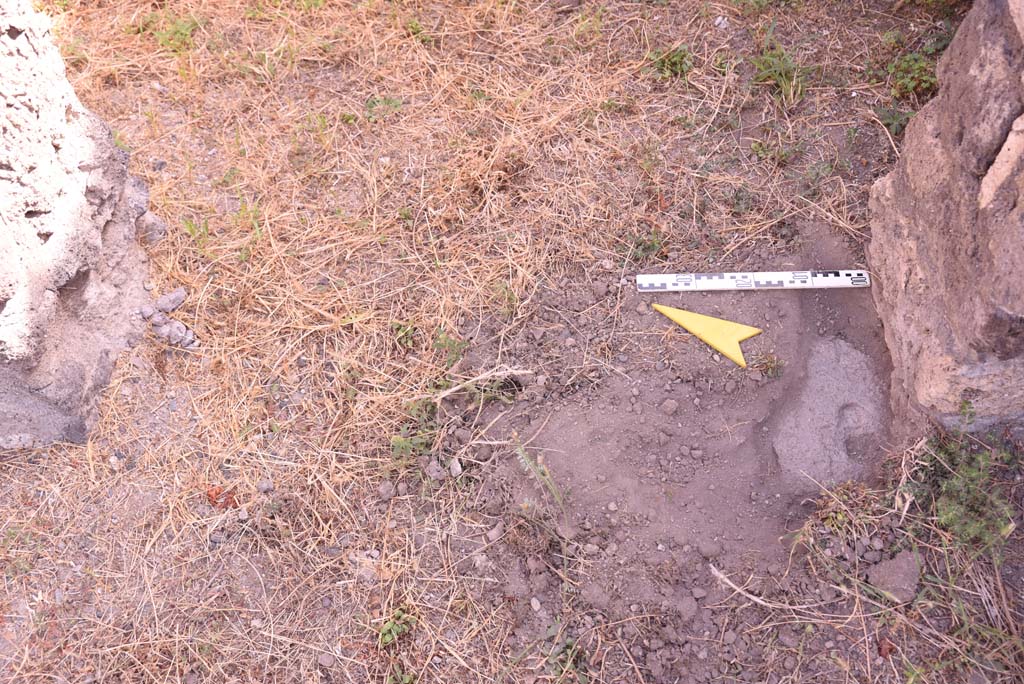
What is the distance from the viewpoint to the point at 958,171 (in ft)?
7.11

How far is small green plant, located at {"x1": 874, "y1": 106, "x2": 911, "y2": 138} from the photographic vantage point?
2.85 m

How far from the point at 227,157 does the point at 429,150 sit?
0.89 m

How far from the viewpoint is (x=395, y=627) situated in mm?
2285

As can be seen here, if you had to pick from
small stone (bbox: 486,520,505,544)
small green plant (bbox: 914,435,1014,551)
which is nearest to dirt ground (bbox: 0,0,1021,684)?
small stone (bbox: 486,520,505,544)

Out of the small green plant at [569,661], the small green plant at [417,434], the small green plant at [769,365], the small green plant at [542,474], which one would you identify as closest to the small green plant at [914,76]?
the small green plant at [769,365]

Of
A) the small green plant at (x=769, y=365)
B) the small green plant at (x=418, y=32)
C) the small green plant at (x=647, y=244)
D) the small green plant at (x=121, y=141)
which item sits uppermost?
the small green plant at (x=418, y=32)

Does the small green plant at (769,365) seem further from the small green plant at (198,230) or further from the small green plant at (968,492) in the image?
the small green plant at (198,230)

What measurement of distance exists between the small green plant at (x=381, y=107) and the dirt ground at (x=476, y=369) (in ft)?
0.05

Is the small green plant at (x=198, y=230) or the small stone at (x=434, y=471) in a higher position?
the small green plant at (x=198, y=230)

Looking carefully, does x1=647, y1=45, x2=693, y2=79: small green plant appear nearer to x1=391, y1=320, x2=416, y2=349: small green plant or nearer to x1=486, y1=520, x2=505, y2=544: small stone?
x1=391, y1=320, x2=416, y2=349: small green plant

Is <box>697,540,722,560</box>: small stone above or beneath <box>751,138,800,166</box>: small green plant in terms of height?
beneath

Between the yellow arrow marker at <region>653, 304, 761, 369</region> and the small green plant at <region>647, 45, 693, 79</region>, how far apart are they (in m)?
1.18

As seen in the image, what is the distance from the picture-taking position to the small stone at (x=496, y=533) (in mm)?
2367

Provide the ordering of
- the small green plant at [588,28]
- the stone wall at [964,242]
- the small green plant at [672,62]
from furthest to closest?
the small green plant at [588,28] → the small green plant at [672,62] → the stone wall at [964,242]
